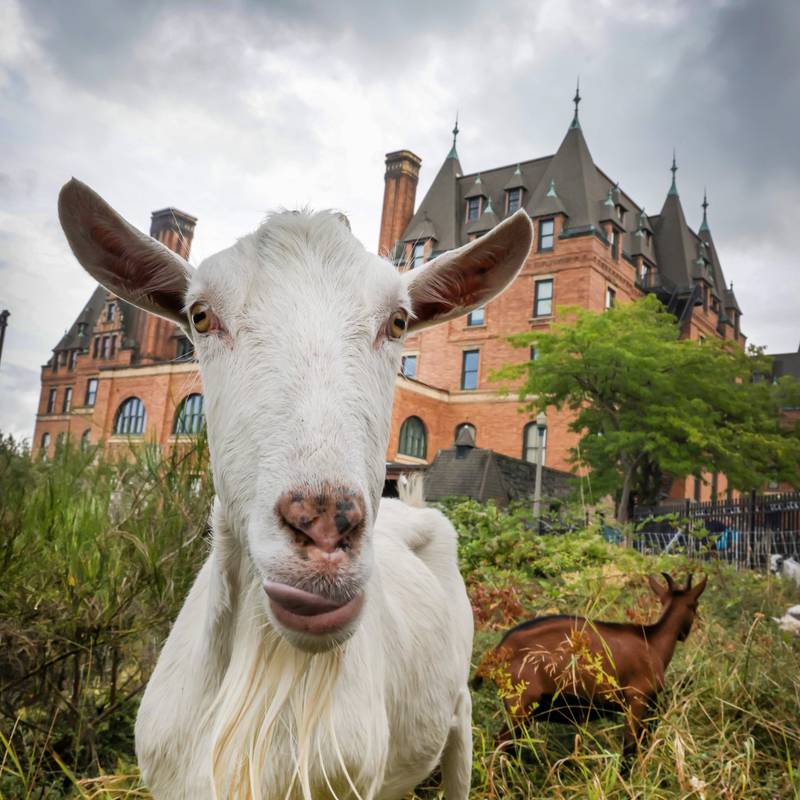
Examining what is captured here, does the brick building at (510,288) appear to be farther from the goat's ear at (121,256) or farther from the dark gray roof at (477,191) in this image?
the goat's ear at (121,256)

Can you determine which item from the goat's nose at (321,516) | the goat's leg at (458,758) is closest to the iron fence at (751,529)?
the goat's leg at (458,758)

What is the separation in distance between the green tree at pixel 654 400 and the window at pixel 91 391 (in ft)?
123

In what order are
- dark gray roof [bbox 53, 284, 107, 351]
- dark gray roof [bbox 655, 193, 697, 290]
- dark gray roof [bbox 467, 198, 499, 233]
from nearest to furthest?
dark gray roof [bbox 467, 198, 499, 233] → dark gray roof [bbox 655, 193, 697, 290] → dark gray roof [bbox 53, 284, 107, 351]

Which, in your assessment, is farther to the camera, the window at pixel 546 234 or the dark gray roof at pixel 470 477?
the window at pixel 546 234

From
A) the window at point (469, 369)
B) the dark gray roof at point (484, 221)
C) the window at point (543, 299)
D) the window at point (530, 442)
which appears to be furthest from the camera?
the window at point (469, 369)

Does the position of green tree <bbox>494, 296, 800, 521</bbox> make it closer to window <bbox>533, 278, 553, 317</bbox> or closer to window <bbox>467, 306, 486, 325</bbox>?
window <bbox>533, 278, 553, 317</bbox>

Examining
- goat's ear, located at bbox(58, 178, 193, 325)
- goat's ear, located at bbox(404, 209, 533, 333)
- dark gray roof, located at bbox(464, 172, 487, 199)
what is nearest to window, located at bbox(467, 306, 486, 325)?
dark gray roof, located at bbox(464, 172, 487, 199)

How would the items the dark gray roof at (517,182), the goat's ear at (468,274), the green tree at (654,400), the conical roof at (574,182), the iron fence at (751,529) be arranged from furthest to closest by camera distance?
the dark gray roof at (517,182) < the conical roof at (574,182) < the green tree at (654,400) < the iron fence at (751,529) < the goat's ear at (468,274)

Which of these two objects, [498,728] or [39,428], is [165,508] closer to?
[498,728]

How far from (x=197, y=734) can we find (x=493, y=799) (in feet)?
6.83

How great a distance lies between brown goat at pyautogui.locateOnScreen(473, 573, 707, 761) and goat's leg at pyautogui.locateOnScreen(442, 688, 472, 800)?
382mm

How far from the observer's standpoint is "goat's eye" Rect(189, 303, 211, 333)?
2062 millimetres

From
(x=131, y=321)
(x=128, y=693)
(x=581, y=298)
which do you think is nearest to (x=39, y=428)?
(x=131, y=321)

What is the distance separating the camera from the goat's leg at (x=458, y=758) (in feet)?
11.4
